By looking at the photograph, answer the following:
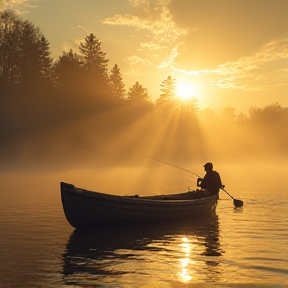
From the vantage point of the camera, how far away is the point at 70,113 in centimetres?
6700

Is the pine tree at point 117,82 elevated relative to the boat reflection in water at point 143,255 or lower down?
elevated

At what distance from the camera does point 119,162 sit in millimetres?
78375

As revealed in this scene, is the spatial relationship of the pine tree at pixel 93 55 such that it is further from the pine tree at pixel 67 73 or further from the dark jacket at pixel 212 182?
the dark jacket at pixel 212 182

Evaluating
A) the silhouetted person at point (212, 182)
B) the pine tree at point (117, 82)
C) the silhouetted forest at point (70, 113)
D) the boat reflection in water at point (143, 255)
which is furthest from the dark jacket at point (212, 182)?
the pine tree at point (117, 82)

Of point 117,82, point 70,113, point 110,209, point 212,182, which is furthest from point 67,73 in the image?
point 110,209

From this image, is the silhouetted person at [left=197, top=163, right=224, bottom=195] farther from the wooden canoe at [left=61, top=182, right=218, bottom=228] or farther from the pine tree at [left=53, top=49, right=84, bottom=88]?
the pine tree at [left=53, top=49, right=84, bottom=88]

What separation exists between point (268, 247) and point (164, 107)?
7870cm

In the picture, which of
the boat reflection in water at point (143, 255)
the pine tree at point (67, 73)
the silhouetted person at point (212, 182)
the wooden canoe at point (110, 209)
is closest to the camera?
the boat reflection in water at point (143, 255)

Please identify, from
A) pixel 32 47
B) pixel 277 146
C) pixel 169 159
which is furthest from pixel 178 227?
pixel 277 146

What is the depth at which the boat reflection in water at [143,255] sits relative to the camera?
10852mm

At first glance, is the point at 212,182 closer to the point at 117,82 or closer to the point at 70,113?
the point at 70,113

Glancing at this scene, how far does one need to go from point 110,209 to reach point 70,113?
52.2m

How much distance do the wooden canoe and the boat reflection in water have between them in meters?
0.38

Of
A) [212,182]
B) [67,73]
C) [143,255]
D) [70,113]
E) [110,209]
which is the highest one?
[67,73]
